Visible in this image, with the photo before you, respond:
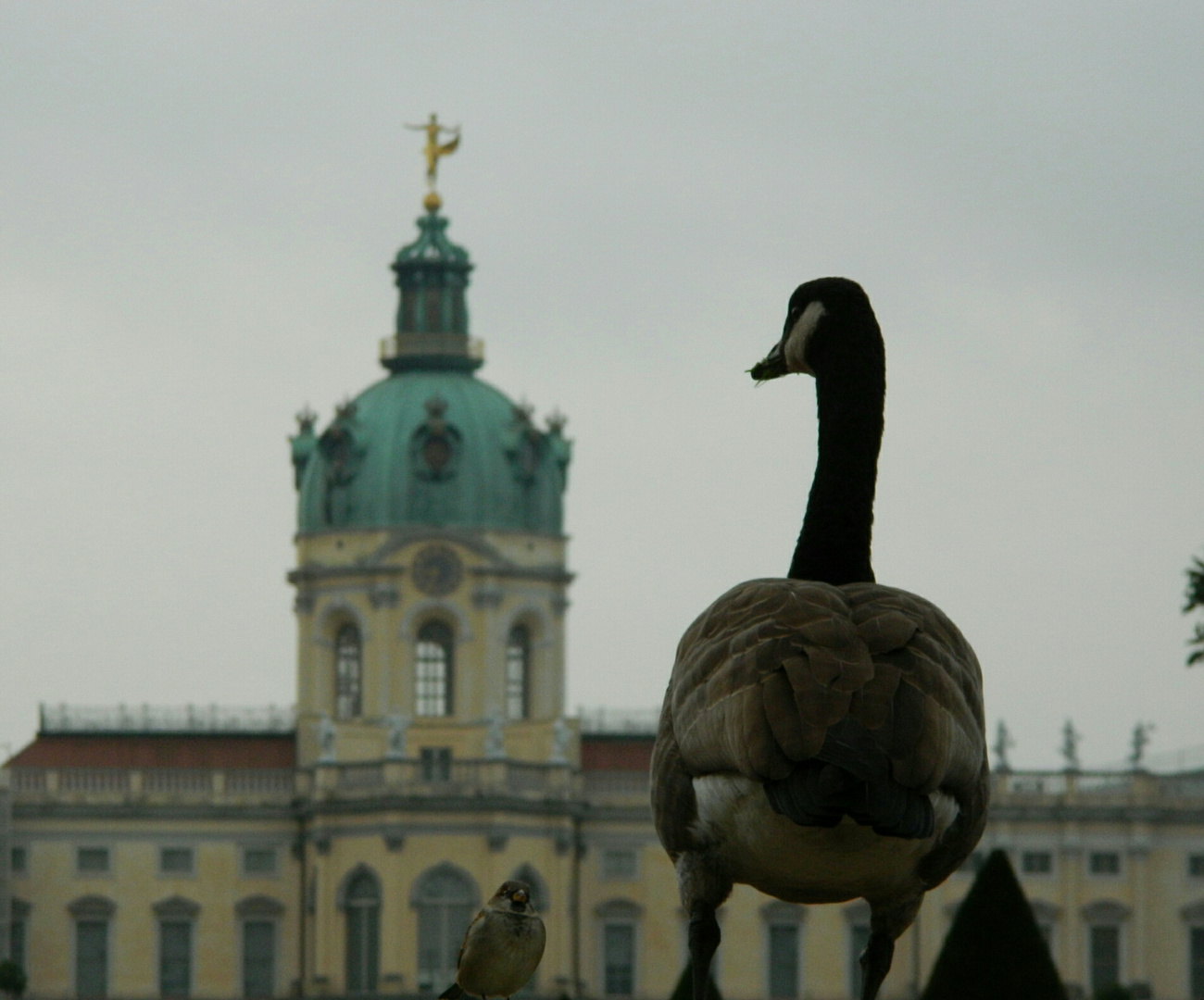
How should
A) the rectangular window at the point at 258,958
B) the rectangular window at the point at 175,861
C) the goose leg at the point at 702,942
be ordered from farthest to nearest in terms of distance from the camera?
the rectangular window at the point at 175,861, the rectangular window at the point at 258,958, the goose leg at the point at 702,942

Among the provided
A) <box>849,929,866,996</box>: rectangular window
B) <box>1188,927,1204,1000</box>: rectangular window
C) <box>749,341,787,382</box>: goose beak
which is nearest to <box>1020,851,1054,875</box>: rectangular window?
<box>1188,927,1204,1000</box>: rectangular window

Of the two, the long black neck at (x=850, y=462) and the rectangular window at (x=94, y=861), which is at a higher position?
the long black neck at (x=850, y=462)

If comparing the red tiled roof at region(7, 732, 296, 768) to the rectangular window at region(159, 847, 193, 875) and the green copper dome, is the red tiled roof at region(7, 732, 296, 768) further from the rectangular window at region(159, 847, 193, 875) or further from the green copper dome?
the green copper dome

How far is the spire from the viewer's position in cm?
11619

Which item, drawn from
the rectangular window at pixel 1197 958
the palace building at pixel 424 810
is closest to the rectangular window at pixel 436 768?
the palace building at pixel 424 810

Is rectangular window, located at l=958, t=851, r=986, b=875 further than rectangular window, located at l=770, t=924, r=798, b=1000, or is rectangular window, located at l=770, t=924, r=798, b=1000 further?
rectangular window, located at l=770, t=924, r=798, b=1000

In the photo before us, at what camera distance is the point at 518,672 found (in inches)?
4569

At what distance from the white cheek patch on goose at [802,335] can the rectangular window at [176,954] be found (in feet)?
319

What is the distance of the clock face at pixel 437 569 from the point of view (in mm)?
113188

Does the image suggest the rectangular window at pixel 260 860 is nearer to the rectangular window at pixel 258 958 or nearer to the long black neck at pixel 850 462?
the rectangular window at pixel 258 958

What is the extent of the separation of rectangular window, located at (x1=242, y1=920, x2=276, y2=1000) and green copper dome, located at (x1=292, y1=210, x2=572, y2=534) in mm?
12831

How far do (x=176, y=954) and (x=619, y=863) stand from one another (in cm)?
1418

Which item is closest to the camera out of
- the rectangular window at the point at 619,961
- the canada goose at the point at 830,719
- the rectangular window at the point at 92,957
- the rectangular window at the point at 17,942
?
the canada goose at the point at 830,719

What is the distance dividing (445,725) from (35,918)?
14121 mm
